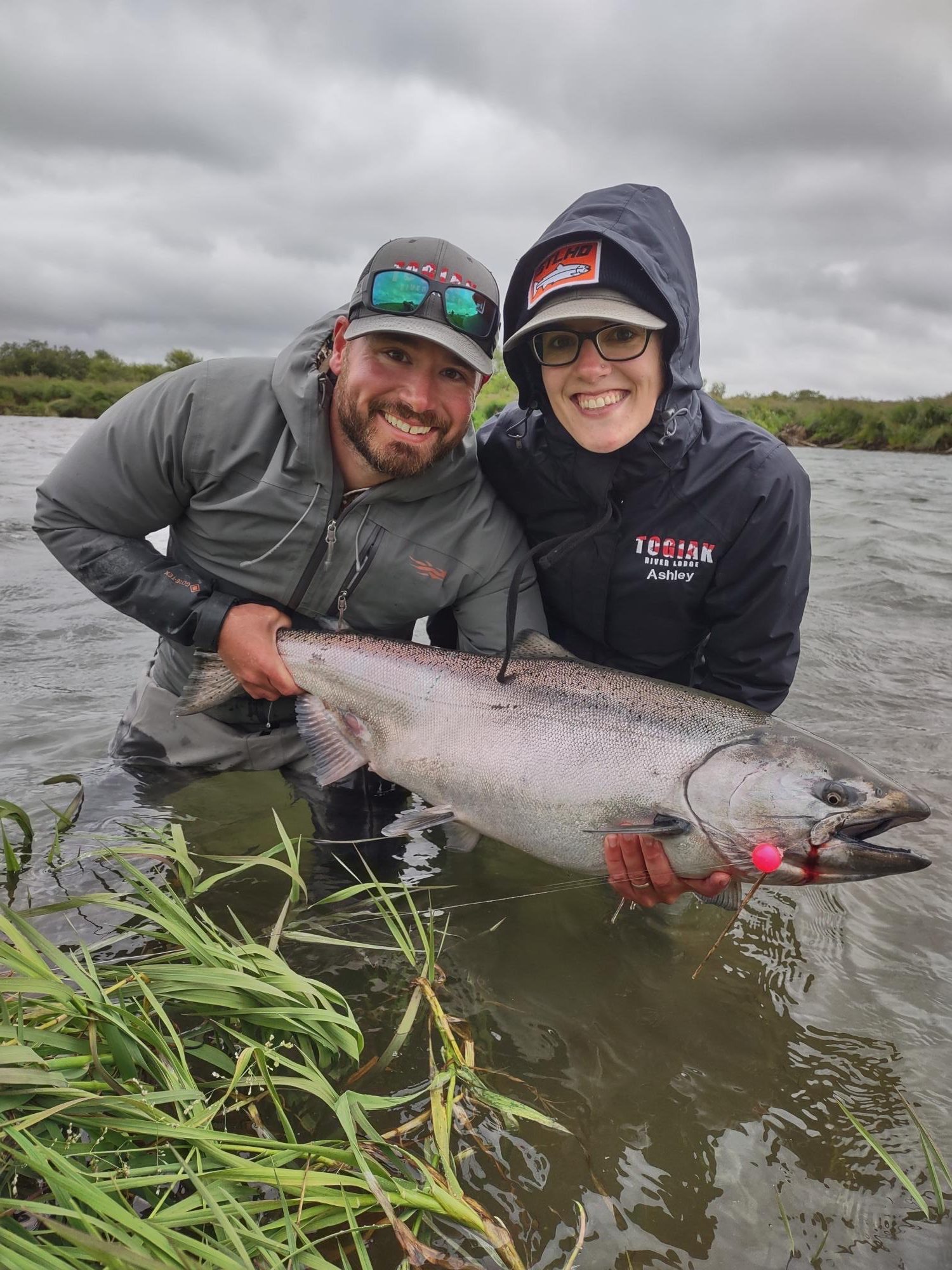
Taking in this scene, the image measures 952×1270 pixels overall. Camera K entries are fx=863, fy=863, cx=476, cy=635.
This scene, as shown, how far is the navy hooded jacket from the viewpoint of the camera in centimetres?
357

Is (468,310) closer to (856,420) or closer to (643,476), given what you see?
(643,476)

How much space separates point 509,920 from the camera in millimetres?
3604

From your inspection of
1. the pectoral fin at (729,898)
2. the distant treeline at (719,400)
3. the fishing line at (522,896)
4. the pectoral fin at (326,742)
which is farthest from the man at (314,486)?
the distant treeline at (719,400)

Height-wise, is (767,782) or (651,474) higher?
(651,474)

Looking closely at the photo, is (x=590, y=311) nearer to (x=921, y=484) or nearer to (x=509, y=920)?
(x=509, y=920)

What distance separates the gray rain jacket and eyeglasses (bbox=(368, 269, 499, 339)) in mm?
461

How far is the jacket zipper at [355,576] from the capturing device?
385 centimetres

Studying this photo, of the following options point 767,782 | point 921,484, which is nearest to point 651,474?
point 767,782

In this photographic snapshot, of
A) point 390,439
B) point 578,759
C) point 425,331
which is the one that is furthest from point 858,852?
point 425,331

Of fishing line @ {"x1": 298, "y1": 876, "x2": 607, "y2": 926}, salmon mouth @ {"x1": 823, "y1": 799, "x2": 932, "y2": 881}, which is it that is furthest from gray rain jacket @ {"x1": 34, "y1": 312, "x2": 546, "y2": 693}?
salmon mouth @ {"x1": 823, "y1": 799, "x2": 932, "y2": 881}

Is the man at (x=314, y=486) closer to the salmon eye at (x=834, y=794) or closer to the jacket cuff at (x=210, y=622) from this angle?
the jacket cuff at (x=210, y=622)

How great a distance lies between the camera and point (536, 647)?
3.65 meters

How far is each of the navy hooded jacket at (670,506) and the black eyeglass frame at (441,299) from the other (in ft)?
0.42

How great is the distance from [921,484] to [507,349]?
19889mm
